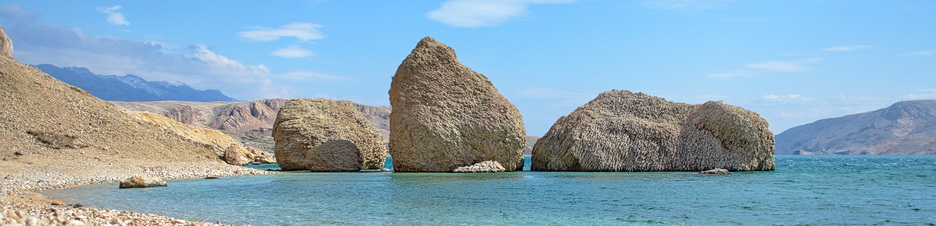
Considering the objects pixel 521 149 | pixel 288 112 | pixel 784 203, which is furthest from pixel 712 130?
pixel 288 112

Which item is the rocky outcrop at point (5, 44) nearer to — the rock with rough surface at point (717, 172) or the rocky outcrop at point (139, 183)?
the rocky outcrop at point (139, 183)

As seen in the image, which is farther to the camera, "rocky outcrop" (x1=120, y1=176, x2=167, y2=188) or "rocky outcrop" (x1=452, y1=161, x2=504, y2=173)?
"rocky outcrop" (x1=452, y1=161, x2=504, y2=173)

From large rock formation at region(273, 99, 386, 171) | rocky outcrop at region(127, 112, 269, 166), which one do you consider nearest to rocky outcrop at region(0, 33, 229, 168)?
large rock formation at region(273, 99, 386, 171)

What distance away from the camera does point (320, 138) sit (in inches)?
1373

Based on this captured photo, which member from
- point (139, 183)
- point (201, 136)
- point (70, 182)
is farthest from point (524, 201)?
point (201, 136)

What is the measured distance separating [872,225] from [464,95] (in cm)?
2148

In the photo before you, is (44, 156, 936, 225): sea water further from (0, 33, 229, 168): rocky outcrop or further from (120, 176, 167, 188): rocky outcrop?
(0, 33, 229, 168): rocky outcrop

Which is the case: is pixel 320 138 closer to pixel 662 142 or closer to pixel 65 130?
pixel 65 130

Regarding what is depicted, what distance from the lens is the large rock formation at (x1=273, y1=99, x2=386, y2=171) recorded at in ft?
114

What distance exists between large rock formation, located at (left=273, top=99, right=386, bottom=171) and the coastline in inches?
99.6

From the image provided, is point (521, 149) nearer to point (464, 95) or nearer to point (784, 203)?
point (464, 95)

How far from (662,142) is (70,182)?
2430 centimetres

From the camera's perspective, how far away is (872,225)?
14.2 meters

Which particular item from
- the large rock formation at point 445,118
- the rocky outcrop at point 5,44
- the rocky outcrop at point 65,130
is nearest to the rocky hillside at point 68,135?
the rocky outcrop at point 65,130
